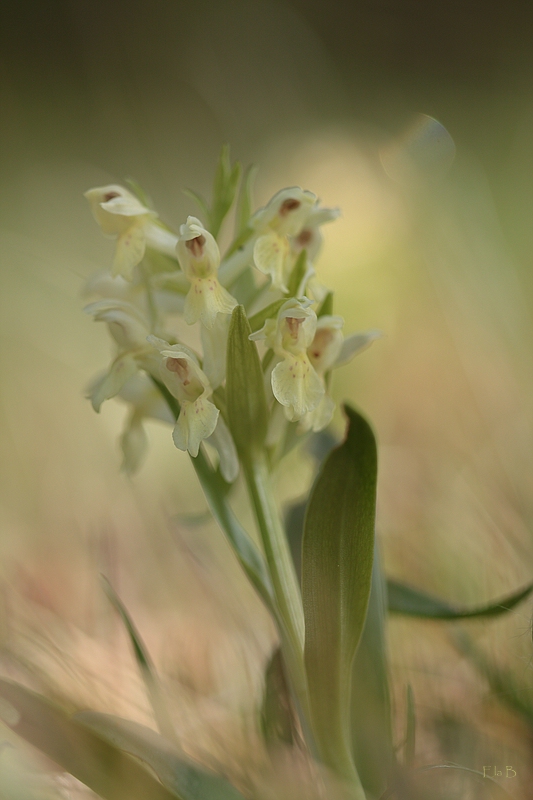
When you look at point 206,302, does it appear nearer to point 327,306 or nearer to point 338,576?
point 327,306

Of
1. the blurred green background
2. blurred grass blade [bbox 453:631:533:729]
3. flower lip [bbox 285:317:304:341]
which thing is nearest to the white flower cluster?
flower lip [bbox 285:317:304:341]

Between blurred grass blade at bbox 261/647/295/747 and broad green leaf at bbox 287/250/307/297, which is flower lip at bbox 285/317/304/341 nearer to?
broad green leaf at bbox 287/250/307/297

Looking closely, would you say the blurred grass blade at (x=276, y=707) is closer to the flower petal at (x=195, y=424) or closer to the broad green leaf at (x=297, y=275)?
the flower petal at (x=195, y=424)

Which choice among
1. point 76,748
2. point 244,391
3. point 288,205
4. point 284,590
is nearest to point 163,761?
point 76,748

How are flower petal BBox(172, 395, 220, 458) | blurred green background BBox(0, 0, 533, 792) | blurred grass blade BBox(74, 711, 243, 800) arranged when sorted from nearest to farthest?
blurred grass blade BBox(74, 711, 243, 800), flower petal BBox(172, 395, 220, 458), blurred green background BBox(0, 0, 533, 792)

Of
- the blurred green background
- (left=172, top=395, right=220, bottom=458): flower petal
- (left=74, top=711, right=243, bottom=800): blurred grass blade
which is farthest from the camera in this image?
the blurred green background

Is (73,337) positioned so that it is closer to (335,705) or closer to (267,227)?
(267,227)

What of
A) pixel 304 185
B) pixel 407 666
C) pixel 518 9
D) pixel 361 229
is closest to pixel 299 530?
pixel 407 666
